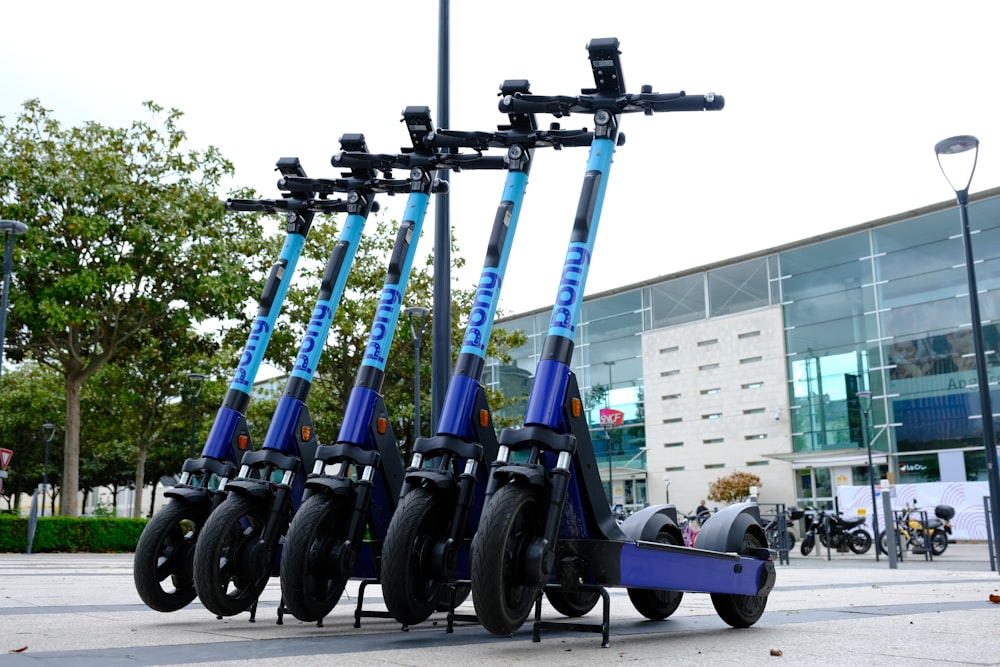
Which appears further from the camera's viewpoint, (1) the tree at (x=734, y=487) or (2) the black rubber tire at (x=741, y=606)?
(1) the tree at (x=734, y=487)

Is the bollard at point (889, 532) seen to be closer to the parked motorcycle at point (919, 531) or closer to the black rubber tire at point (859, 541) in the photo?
the parked motorcycle at point (919, 531)

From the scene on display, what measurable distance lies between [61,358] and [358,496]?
2188 centimetres

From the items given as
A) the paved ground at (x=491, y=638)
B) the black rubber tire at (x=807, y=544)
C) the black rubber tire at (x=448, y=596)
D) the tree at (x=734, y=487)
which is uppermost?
the tree at (x=734, y=487)

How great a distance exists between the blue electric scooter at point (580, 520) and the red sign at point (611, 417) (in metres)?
45.4

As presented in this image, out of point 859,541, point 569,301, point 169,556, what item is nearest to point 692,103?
point 569,301

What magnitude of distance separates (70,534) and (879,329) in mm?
33248

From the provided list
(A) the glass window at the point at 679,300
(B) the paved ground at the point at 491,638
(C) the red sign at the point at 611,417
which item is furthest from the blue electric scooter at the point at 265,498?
(A) the glass window at the point at 679,300

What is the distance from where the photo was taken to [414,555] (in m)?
5.87

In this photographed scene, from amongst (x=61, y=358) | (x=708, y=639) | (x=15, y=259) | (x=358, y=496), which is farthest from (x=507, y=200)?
(x=61, y=358)

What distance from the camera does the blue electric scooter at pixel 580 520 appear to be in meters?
5.27

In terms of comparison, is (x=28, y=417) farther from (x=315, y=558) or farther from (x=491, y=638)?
(x=491, y=638)

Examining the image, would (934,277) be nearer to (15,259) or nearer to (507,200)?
(15,259)

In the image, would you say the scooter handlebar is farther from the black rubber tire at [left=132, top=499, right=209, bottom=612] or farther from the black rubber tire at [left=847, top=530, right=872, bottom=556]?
the black rubber tire at [left=847, top=530, right=872, bottom=556]

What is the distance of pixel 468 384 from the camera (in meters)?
6.38
